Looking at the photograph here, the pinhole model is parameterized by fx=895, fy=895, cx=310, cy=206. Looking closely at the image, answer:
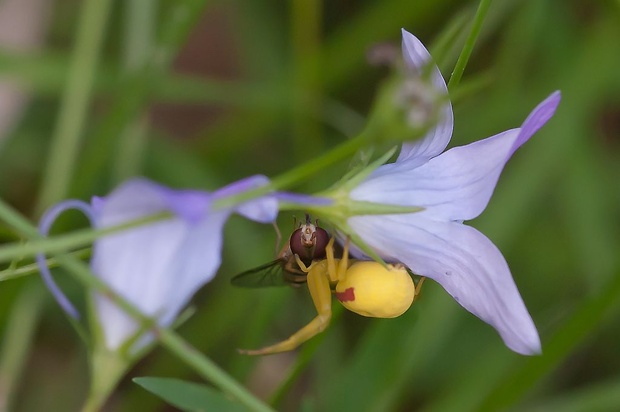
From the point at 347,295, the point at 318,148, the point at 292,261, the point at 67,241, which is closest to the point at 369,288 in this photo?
the point at 347,295

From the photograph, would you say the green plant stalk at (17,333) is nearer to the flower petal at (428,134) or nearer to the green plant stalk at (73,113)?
the green plant stalk at (73,113)

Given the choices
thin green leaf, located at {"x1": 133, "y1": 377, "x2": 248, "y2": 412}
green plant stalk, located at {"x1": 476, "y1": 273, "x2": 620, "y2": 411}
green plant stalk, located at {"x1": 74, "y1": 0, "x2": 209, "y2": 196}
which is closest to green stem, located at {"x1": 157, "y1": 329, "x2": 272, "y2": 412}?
thin green leaf, located at {"x1": 133, "y1": 377, "x2": 248, "y2": 412}

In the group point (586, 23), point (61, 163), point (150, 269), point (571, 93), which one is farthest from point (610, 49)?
point (150, 269)

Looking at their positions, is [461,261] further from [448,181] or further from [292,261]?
[292,261]

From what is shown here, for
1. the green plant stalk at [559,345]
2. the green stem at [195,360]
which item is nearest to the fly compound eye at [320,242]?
the green stem at [195,360]

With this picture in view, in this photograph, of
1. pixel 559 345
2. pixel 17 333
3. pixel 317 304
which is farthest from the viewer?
pixel 17 333

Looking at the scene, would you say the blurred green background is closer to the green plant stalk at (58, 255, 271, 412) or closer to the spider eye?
the spider eye
